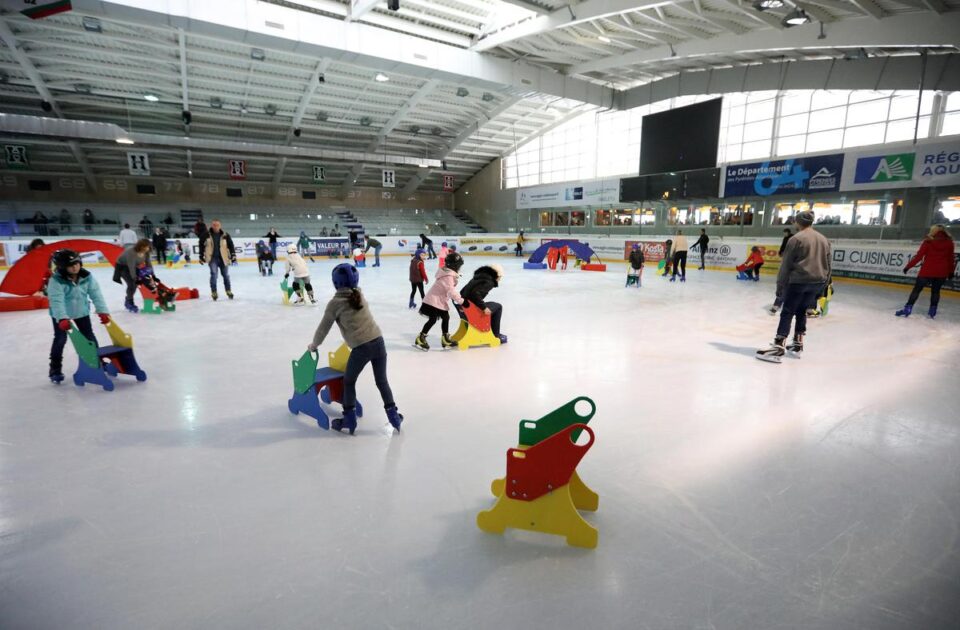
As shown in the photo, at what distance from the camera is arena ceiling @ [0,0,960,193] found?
11.4m

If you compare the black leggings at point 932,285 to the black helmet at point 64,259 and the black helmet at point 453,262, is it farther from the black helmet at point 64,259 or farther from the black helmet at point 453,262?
the black helmet at point 64,259

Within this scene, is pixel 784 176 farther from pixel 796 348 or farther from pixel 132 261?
pixel 132 261

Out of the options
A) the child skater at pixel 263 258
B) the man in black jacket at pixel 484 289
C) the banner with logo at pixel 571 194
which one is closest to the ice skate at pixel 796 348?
the man in black jacket at pixel 484 289

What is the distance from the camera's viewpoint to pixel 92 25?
41.9ft

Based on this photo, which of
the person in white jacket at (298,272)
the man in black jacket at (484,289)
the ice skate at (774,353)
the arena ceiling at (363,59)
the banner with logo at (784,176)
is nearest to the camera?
the ice skate at (774,353)

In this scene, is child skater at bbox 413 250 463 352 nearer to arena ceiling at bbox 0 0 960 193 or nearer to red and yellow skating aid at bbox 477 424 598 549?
red and yellow skating aid at bbox 477 424 598 549

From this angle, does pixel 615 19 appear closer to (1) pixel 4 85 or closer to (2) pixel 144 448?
(2) pixel 144 448

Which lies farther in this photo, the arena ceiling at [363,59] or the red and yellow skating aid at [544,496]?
the arena ceiling at [363,59]

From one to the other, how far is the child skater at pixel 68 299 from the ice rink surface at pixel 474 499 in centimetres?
38

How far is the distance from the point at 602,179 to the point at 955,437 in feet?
69.8

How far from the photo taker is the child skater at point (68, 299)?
391cm

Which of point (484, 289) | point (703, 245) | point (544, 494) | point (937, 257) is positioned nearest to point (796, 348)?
point (484, 289)

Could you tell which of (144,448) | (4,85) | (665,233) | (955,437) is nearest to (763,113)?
(665,233)

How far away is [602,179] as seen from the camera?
22766 mm
